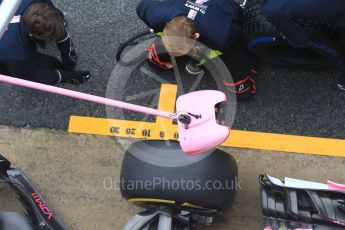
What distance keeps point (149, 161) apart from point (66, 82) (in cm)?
83

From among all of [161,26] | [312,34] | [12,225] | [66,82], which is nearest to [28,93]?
[66,82]

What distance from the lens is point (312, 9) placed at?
7.15 feet

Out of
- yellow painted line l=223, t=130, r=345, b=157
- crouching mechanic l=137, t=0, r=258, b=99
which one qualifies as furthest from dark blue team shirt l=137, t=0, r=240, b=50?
yellow painted line l=223, t=130, r=345, b=157

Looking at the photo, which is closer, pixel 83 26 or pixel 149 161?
pixel 149 161

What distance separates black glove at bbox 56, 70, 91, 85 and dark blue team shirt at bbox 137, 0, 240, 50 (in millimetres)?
511

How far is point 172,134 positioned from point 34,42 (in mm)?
877

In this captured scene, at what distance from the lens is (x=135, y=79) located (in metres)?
2.82

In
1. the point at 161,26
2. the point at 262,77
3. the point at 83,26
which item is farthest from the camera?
the point at 83,26

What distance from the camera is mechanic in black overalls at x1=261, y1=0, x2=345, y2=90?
7.11 ft

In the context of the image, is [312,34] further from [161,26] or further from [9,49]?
[9,49]

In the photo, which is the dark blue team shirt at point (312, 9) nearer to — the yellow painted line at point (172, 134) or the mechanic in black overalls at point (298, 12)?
the mechanic in black overalls at point (298, 12)

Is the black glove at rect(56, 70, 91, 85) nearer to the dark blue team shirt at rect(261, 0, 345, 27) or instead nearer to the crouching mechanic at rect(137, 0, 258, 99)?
the crouching mechanic at rect(137, 0, 258, 99)

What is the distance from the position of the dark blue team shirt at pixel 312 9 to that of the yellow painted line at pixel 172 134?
69cm

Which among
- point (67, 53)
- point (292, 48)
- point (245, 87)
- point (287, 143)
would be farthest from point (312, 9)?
point (67, 53)
